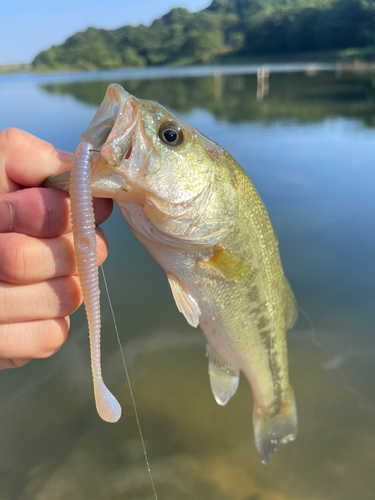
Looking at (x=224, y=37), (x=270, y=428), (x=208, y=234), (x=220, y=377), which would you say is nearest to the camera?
(x=208, y=234)

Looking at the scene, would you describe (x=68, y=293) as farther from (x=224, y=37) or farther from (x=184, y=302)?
(x=224, y=37)

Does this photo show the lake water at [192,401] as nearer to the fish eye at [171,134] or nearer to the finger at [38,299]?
the finger at [38,299]

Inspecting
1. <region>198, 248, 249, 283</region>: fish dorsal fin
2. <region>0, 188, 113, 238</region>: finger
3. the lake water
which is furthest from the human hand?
the lake water

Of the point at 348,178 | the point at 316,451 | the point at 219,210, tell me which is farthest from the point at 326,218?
the point at 219,210

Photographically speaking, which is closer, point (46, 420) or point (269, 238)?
point (269, 238)

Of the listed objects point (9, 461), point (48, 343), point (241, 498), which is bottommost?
point (241, 498)

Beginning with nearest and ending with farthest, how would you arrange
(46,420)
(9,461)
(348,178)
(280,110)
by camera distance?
1. (9,461)
2. (46,420)
3. (348,178)
4. (280,110)

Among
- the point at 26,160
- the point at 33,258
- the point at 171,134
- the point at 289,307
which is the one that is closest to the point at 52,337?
the point at 33,258

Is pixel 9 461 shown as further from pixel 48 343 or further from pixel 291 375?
pixel 291 375
